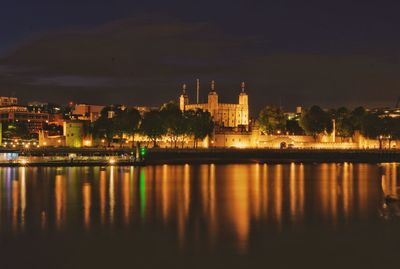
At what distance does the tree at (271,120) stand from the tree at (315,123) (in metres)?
5.70

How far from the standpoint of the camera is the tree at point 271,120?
115m

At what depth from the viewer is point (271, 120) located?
115312 millimetres

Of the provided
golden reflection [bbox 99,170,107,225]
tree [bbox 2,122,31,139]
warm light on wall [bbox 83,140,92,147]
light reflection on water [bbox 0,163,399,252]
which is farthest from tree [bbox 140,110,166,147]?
light reflection on water [bbox 0,163,399,252]

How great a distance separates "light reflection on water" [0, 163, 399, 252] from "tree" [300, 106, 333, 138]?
53.6 meters

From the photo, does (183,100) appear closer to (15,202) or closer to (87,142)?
(87,142)

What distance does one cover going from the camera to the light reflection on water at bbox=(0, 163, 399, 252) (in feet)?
87.4

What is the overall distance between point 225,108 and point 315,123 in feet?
115

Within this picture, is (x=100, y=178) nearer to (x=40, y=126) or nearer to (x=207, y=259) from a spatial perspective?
(x=207, y=259)

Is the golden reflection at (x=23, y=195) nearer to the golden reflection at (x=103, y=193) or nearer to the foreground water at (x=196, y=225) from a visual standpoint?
the foreground water at (x=196, y=225)

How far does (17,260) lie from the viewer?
19672mm

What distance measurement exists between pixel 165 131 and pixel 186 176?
42.9m

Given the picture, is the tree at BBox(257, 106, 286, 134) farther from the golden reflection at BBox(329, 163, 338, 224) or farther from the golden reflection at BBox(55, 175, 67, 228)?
the golden reflection at BBox(55, 175, 67, 228)

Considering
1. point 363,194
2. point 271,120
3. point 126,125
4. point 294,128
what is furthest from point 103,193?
point 294,128

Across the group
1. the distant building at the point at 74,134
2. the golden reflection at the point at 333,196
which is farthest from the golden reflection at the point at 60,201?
the distant building at the point at 74,134
